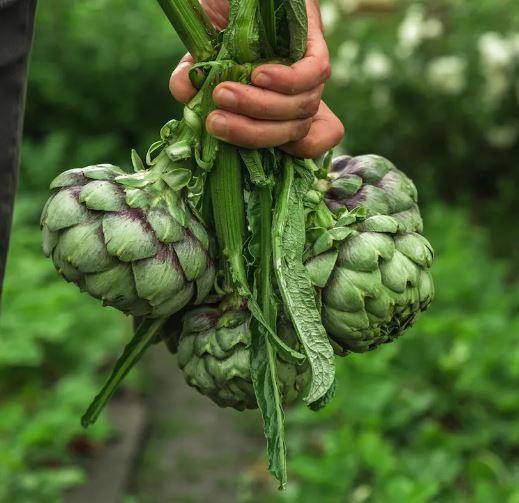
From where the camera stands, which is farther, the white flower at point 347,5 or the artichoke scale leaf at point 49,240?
the white flower at point 347,5

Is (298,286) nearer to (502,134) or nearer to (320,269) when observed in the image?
(320,269)

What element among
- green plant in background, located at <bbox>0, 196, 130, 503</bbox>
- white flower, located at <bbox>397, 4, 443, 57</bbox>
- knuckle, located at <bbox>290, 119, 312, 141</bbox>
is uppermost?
knuckle, located at <bbox>290, 119, 312, 141</bbox>

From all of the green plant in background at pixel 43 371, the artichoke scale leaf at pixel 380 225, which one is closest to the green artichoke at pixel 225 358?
the artichoke scale leaf at pixel 380 225

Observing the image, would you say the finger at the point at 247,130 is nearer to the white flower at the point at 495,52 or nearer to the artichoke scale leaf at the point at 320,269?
the artichoke scale leaf at the point at 320,269

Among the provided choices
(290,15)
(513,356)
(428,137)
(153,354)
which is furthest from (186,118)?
(428,137)

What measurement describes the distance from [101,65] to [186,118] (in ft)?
10.2

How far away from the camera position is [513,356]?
2.34 meters

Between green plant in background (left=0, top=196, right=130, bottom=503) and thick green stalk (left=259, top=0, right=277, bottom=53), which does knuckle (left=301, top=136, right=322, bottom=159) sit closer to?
thick green stalk (left=259, top=0, right=277, bottom=53)

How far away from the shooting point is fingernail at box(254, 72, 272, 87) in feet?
2.51

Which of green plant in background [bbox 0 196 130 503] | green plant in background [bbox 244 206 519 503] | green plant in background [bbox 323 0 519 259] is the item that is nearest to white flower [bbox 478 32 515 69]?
green plant in background [bbox 323 0 519 259]

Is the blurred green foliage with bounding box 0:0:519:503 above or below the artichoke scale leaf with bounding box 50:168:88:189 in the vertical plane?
below

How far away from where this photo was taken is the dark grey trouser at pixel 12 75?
890 mm

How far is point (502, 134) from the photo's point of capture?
141 inches

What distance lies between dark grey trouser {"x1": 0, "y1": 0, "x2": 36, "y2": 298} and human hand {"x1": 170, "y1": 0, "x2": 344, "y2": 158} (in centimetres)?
16
